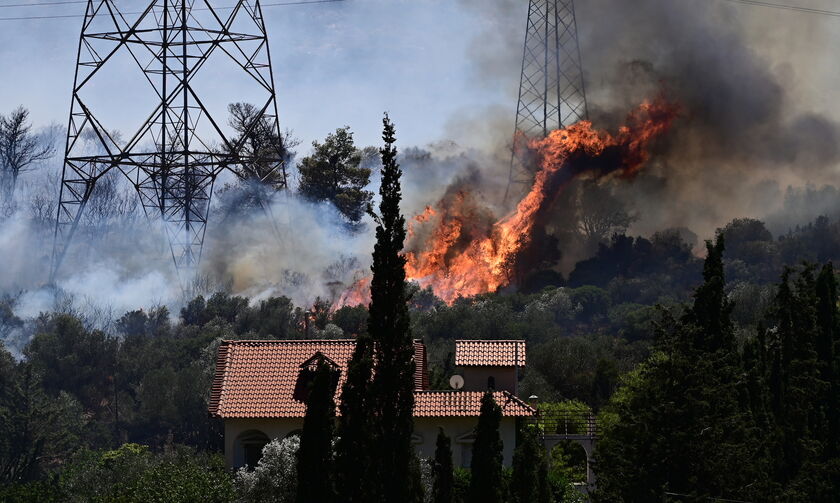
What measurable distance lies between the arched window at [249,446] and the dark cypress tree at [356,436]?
1927cm

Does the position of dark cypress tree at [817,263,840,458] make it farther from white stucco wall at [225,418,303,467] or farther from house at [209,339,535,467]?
white stucco wall at [225,418,303,467]

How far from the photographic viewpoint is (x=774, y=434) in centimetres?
5253

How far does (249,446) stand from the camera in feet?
194

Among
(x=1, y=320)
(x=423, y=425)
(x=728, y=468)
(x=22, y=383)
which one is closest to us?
(x=728, y=468)

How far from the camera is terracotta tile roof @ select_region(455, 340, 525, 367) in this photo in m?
62.4

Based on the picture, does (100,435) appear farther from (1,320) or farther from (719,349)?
(719,349)

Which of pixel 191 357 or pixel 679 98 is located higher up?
pixel 679 98

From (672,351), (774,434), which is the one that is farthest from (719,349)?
(774,434)

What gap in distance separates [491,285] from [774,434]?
60.7 m

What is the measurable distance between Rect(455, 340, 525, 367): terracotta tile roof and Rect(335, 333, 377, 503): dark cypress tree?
21926mm

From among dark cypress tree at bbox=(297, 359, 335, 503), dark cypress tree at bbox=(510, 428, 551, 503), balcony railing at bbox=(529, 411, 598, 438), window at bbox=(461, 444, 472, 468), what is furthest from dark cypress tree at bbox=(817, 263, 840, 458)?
dark cypress tree at bbox=(297, 359, 335, 503)

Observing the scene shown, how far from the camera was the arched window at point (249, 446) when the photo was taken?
58.8 metres

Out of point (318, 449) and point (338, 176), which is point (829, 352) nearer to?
point (318, 449)

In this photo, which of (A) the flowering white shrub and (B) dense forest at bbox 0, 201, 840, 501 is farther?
(A) the flowering white shrub
